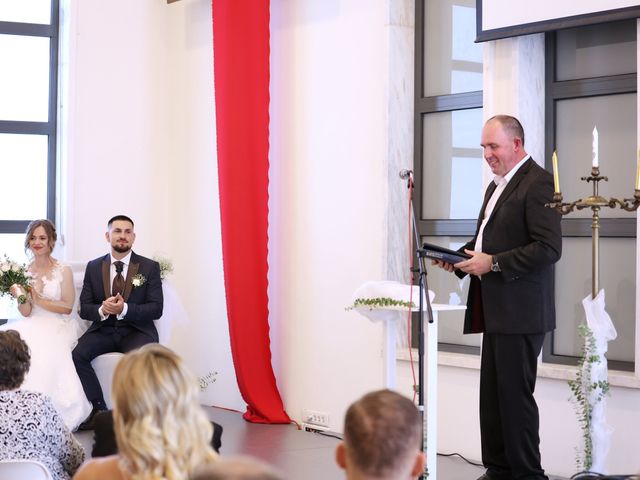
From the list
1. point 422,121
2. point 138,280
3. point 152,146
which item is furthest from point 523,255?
point 152,146

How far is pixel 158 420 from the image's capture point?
2.11 meters

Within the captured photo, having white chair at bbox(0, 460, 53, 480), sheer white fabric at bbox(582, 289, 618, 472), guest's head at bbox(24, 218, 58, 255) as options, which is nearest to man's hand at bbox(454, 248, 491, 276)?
sheer white fabric at bbox(582, 289, 618, 472)

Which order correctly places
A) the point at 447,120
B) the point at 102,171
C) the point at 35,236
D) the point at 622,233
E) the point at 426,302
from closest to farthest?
the point at 426,302 < the point at 622,233 < the point at 447,120 < the point at 35,236 < the point at 102,171

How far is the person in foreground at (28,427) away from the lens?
310cm

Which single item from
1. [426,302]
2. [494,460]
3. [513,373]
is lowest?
[494,460]

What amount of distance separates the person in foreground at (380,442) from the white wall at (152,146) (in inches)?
241

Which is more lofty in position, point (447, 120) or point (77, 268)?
point (447, 120)

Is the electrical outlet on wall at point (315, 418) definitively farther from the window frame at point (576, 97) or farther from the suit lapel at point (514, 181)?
the suit lapel at point (514, 181)

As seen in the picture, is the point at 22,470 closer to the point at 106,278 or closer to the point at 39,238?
the point at 106,278

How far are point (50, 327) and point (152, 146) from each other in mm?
2038

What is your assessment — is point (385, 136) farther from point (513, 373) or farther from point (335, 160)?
point (513, 373)

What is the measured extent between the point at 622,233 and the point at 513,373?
4.31 feet

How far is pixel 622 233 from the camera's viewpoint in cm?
562

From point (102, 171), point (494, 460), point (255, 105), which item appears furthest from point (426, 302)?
point (102, 171)
